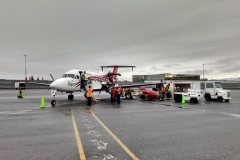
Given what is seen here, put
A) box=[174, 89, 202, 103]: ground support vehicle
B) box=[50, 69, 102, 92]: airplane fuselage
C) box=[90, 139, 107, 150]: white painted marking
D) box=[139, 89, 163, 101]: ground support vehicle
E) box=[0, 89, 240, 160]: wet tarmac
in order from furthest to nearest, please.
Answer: box=[139, 89, 163, 101]: ground support vehicle < box=[174, 89, 202, 103]: ground support vehicle < box=[50, 69, 102, 92]: airplane fuselage < box=[90, 139, 107, 150]: white painted marking < box=[0, 89, 240, 160]: wet tarmac

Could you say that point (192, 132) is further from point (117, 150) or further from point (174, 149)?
point (117, 150)

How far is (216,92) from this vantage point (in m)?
23.7

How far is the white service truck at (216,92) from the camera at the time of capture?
23078 millimetres

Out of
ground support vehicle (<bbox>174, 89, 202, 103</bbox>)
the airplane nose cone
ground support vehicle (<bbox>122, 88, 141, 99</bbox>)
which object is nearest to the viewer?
the airplane nose cone

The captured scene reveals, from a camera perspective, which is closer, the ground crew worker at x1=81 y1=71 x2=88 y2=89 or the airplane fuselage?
the airplane fuselage

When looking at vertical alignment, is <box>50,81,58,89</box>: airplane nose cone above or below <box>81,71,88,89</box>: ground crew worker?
below

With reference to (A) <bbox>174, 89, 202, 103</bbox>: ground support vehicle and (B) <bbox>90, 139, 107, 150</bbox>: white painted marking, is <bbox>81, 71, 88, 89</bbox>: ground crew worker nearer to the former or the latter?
(A) <bbox>174, 89, 202, 103</bbox>: ground support vehicle

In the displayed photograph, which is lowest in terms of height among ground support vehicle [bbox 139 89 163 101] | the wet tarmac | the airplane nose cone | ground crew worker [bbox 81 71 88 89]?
the wet tarmac

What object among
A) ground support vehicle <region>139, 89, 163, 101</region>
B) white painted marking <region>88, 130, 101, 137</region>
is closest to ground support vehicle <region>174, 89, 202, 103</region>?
ground support vehicle <region>139, 89, 163, 101</region>

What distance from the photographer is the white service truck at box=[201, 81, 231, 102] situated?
23.1m

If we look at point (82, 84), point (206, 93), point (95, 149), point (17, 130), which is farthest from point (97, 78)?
point (95, 149)

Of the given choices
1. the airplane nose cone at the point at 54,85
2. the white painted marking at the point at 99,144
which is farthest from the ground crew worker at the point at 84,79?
the white painted marking at the point at 99,144

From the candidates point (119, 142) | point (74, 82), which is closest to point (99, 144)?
point (119, 142)

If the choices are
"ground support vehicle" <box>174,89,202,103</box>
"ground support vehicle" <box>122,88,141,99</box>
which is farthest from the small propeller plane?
"ground support vehicle" <box>174,89,202,103</box>
